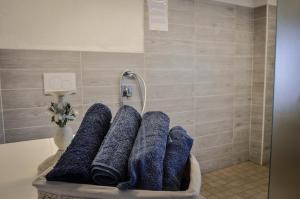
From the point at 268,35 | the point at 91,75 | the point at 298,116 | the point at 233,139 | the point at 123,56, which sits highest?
the point at 268,35

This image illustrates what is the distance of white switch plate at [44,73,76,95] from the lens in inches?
63.8

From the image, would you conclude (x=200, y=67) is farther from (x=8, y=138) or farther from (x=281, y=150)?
(x=8, y=138)

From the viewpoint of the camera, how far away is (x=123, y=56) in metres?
1.88

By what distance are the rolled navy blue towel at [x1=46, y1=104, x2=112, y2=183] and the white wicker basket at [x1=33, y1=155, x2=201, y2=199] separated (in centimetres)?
2

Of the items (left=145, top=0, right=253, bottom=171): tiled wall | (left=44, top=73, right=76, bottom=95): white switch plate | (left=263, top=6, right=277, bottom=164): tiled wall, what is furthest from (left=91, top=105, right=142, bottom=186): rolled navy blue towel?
(left=263, top=6, right=277, bottom=164): tiled wall

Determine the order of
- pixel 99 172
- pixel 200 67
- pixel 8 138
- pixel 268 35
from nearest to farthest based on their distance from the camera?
pixel 99 172 < pixel 8 138 < pixel 200 67 < pixel 268 35

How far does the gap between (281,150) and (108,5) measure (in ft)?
5.00

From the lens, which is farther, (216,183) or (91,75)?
(216,183)

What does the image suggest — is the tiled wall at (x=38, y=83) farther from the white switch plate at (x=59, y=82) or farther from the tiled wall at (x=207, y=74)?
the tiled wall at (x=207, y=74)

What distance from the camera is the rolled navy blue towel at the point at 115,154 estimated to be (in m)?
0.47

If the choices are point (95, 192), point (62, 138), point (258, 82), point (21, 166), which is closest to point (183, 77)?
point (258, 82)

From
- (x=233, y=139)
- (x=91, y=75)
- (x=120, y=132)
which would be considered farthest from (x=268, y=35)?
(x=120, y=132)

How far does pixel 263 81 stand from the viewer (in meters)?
2.63

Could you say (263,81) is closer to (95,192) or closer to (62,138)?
(62,138)
